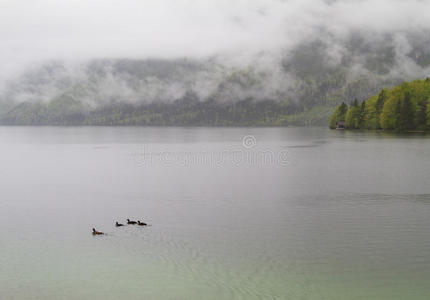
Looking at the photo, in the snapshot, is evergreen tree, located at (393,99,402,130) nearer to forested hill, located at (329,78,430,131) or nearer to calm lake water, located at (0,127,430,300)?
forested hill, located at (329,78,430,131)

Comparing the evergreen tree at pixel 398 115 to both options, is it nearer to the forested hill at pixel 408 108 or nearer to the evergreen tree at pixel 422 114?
the forested hill at pixel 408 108

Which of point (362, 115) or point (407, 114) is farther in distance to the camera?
point (362, 115)

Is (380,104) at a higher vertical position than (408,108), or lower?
higher

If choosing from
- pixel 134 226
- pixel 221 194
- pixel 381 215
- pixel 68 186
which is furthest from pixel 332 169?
pixel 134 226

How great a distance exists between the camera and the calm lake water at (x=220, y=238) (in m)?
21.1

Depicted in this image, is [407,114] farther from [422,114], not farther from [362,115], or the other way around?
[362,115]

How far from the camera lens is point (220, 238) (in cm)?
2891

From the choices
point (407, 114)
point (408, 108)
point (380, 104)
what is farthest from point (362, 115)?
point (408, 108)

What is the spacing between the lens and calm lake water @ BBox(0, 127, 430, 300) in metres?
21.1

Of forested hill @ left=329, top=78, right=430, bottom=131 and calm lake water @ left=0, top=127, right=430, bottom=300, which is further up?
forested hill @ left=329, top=78, right=430, bottom=131

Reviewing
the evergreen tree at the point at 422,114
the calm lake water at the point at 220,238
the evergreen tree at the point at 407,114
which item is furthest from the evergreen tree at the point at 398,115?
the calm lake water at the point at 220,238

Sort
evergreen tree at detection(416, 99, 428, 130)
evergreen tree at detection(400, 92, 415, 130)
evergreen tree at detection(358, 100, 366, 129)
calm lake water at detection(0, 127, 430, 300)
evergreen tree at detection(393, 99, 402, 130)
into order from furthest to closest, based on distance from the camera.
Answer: evergreen tree at detection(358, 100, 366, 129)
evergreen tree at detection(393, 99, 402, 130)
evergreen tree at detection(416, 99, 428, 130)
evergreen tree at detection(400, 92, 415, 130)
calm lake water at detection(0, 127, 430, 300)

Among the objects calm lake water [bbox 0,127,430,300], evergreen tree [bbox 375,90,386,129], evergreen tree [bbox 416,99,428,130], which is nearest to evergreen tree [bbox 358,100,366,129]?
evergreen tree [bbox 375,90,386,129]

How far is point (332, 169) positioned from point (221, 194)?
2465cm
